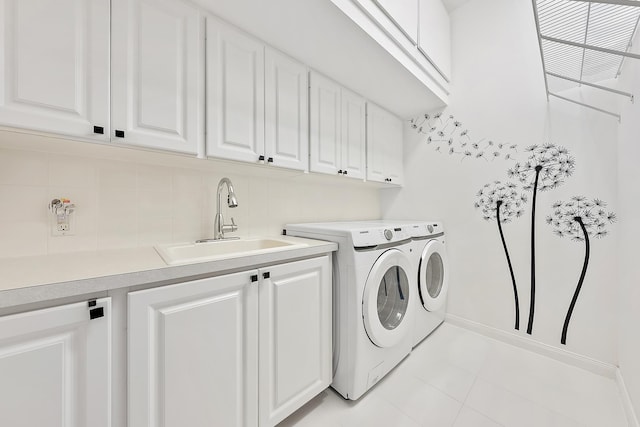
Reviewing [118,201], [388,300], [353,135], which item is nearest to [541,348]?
[388,300]

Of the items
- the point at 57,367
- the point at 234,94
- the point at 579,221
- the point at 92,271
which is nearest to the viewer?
the point at 57,367

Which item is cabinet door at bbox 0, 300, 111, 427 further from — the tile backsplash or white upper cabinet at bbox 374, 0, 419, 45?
white upper cabinet at bbox 374, 0, 419, 45

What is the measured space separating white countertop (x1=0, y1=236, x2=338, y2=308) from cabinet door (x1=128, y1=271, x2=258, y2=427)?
5 centimetres

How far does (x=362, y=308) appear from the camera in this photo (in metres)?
1.36

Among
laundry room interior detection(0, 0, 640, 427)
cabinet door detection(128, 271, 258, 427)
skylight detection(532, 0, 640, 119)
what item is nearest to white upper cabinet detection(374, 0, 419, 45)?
laundry room interior detection(0, 0, 640, 427)

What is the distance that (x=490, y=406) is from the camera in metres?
1.36

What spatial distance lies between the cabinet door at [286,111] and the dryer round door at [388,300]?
85 centimetres

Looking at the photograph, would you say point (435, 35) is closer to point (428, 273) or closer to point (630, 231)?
point (630, 231)

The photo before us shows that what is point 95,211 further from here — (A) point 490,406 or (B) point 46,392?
(A) point 490,406

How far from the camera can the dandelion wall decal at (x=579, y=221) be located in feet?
5.38

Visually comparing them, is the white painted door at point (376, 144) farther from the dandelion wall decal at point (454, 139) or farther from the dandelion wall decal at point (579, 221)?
the dandelion wall decal at point (579, 221)

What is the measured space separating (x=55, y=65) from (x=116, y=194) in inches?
22.6

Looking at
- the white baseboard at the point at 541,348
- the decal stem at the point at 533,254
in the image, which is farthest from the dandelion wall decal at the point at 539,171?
the white baseboard at the point at 541,348

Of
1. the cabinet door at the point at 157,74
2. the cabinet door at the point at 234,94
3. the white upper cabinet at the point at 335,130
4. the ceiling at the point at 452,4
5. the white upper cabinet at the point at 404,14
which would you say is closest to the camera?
the cabinet door at the point at 157,74
